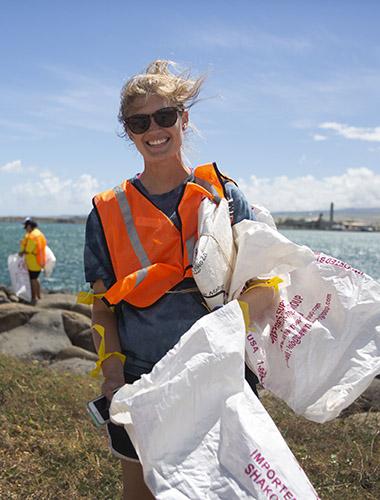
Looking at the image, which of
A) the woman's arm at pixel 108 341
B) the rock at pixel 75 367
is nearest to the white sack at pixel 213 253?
the woman's arm at pixel 108 341

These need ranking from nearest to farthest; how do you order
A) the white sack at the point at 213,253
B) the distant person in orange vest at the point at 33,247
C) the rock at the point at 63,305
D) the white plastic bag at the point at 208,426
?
the white plastic bag at the point at 208,426 → the white sack at the point at 213,253 → the rock at the point at 63,305 → the distant person in orange vest at the point at 33,247

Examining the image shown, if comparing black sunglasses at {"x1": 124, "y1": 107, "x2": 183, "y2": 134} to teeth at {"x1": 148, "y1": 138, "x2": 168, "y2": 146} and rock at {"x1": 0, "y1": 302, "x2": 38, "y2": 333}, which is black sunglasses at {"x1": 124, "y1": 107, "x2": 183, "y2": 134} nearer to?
teeth at {"x1": 148, "y1": 138, "x2": 168, "y2": 146}

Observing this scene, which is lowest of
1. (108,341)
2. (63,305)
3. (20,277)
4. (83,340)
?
(63,305)

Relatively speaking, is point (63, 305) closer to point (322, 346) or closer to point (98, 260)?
point (98, 260)

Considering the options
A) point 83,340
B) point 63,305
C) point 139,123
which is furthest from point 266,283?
point 63,305

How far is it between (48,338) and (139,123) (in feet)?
27.7

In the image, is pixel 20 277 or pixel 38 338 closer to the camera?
pixel 38 338

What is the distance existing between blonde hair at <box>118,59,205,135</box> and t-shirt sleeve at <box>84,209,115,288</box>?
482 millimetres

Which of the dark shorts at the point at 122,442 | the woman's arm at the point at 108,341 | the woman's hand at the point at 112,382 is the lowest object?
the dark shorts at the point at 122,442

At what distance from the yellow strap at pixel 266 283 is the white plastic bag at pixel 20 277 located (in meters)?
13.5

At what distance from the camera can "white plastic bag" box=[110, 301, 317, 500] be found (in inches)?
81.2

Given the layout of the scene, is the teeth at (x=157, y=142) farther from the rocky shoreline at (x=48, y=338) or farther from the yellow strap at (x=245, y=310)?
the rocky shoreline at (x=48, y=338)

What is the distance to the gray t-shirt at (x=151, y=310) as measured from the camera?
2574 millimetres

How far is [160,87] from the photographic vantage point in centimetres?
258
